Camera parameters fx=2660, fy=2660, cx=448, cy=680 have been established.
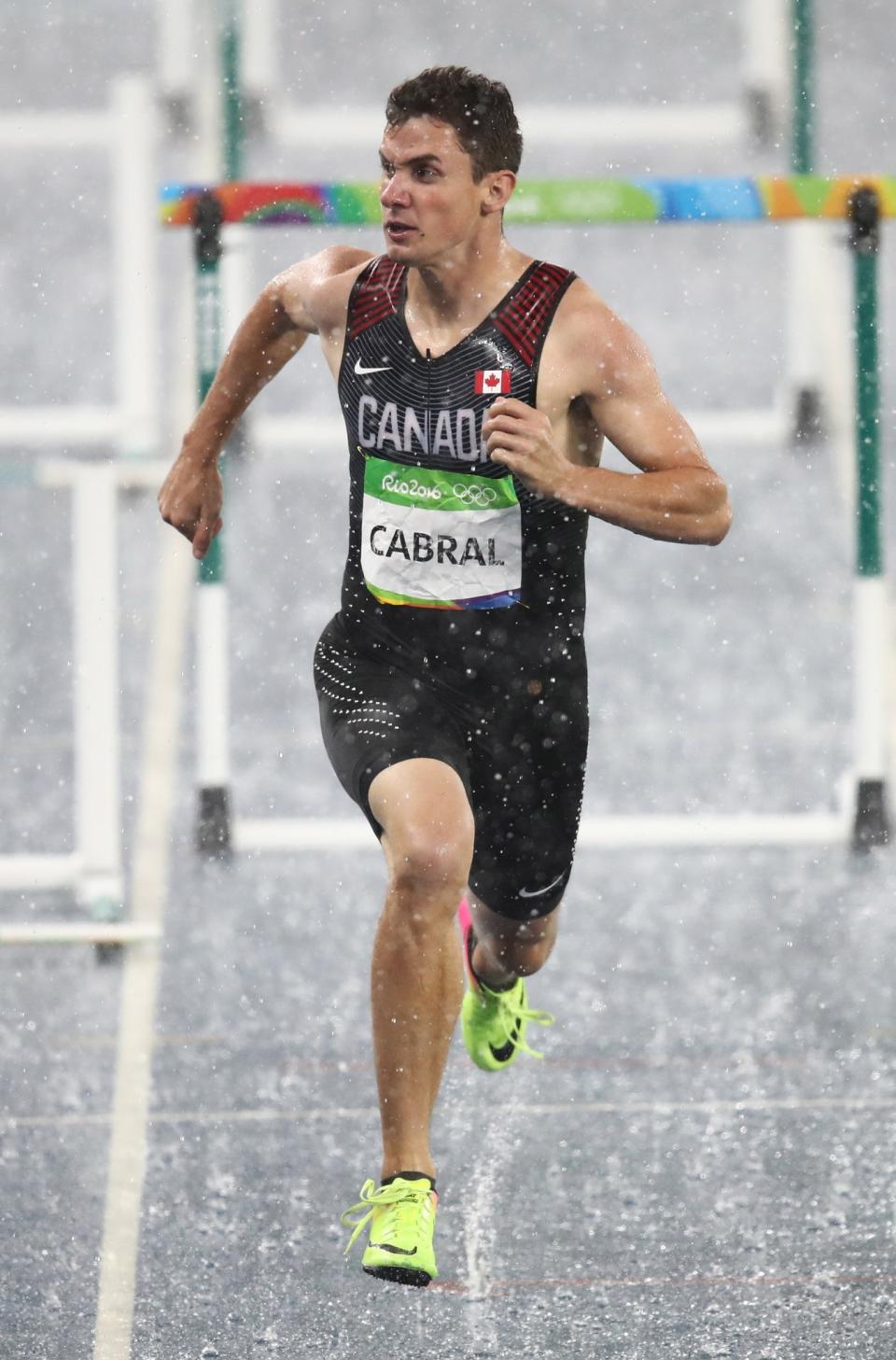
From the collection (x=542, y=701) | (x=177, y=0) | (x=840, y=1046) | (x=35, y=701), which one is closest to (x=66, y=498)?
(x=35, y=701)

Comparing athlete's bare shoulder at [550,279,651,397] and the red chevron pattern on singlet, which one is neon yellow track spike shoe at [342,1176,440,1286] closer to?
athlete's bare shoulder at [550,279,651,397]

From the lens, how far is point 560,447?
463cm

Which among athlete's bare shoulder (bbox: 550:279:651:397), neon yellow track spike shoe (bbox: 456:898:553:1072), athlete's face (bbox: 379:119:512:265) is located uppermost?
athlete's face (bbox: 379:119:512:265)

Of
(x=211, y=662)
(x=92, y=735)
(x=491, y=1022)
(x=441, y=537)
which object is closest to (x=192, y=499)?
(x=441, y=537)

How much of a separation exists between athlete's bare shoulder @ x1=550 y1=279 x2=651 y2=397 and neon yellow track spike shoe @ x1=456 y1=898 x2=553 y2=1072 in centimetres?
152

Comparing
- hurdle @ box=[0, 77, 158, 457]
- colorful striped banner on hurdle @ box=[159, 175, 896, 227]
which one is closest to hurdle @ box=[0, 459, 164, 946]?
colorful striped banner on hurdle @ box=[159, 175, 896, 227]

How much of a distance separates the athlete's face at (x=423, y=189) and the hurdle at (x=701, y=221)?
1.97 meters

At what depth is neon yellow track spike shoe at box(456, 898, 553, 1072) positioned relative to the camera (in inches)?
224

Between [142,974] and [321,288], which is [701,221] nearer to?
[321,288]

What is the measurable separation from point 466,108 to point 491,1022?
2095 millimetres

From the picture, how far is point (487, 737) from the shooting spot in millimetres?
4848

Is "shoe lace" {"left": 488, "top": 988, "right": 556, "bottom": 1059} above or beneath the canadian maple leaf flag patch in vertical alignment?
beneath

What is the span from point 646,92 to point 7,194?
11.4 ft

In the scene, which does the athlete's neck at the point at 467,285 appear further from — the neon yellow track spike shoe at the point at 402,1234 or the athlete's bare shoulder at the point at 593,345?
the neon yellow track spike shoe at the point at 402,1234
